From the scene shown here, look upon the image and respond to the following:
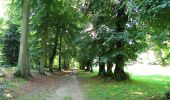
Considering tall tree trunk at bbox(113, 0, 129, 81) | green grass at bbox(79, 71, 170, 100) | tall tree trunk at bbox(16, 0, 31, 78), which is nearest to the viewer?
green grass at bbox(79, 71, 170, 100)

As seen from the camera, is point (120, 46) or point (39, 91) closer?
point (39, 91)

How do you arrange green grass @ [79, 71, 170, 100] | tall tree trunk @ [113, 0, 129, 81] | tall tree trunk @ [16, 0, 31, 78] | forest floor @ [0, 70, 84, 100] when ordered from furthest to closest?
1. tall tree trunk @ [113, 0, 129, 81]
2. tall tree trunk @ [16, 0, 31, 78]
3. green grass @ [79, 71, 170, 100]
4. forest floor @ [0, 70, 84, 100]

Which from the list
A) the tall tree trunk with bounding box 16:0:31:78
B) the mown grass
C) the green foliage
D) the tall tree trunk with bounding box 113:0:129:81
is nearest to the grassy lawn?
the tall tree trunk with bounding box 113:0:129:81

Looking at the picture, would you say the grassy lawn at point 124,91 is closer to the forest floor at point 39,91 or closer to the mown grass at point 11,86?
the forest floor at point 39,91

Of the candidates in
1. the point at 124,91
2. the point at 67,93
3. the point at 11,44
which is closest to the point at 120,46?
the point at 124,91

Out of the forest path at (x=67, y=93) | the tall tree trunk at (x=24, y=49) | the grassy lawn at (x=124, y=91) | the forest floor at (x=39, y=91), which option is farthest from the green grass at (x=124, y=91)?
the tall tree trunk at (x=24, y=49)

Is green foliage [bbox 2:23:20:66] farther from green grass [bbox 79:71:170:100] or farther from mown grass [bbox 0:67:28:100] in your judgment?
green grass [bbox 79:71:170:100]

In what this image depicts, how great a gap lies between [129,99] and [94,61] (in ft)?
46.8

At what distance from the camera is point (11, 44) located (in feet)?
140

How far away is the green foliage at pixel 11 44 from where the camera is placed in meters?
42.1

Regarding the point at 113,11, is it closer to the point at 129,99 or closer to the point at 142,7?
the point at 129,99

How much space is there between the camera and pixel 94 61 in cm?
2895

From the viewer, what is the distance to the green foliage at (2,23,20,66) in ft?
138

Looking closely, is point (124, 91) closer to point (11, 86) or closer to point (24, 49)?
point (11, 86)
